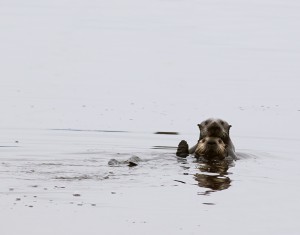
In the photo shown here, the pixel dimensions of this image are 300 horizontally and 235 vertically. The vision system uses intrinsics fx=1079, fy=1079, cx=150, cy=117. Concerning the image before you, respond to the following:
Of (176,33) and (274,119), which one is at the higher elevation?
(176,33)

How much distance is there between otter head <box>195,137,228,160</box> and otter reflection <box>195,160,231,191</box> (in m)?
0.13

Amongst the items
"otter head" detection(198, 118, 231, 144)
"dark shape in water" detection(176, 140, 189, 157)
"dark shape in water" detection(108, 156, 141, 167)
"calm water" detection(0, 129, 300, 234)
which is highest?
"otter head" detection(198, 118, 231, 144)

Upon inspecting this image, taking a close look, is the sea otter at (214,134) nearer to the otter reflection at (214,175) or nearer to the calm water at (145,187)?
the calm water at (145,187)

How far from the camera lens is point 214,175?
1387cm

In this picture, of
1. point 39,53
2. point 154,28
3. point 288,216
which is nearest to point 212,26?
point 154,28

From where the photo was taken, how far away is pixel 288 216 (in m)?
11.5

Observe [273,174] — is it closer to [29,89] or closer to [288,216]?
[288,216]

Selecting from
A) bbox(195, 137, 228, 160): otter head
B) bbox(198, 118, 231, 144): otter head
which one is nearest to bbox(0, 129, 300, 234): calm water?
bbox(195, 137, 228, 160): otter head

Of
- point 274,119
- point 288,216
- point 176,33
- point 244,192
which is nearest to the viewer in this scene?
point 288,216

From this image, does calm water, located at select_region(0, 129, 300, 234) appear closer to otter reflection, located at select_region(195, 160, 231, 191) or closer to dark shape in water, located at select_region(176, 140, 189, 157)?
otter reflection, located at select_region(195, 160, 231, 191)

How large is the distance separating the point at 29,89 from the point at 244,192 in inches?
368

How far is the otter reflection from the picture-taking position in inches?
517

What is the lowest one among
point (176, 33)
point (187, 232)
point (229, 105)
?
point (187, 232)

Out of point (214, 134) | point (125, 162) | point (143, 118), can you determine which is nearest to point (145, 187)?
point (125, 162)
